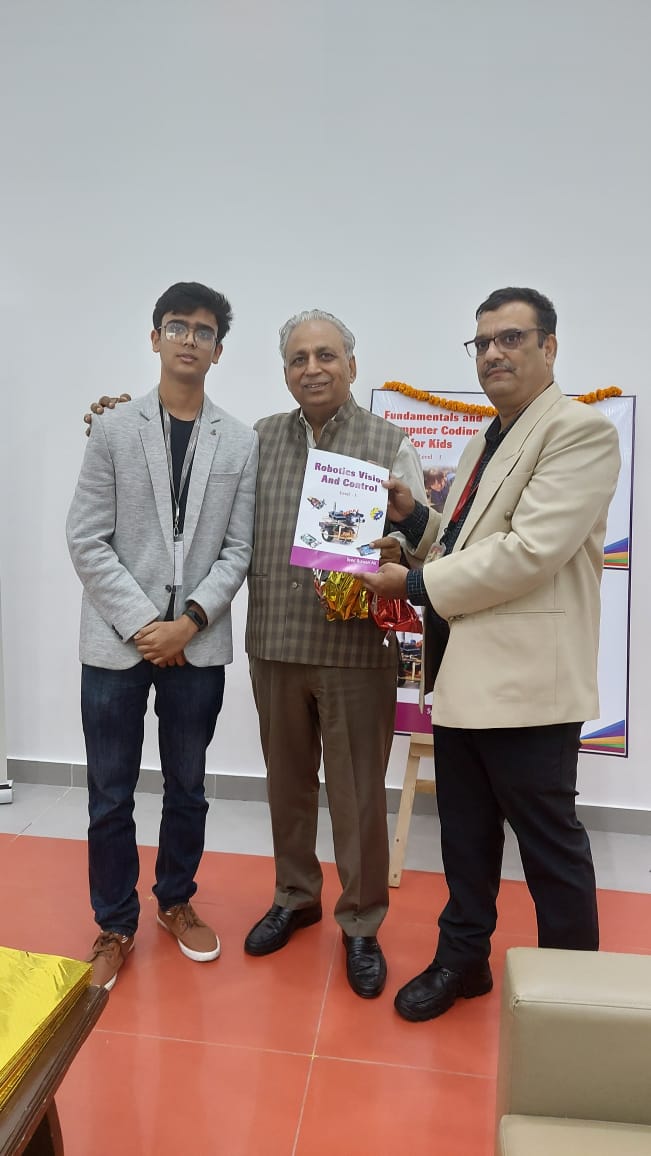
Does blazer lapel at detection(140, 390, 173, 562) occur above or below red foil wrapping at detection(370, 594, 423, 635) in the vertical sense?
above

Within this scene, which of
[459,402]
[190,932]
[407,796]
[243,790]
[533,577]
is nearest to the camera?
[533,577]

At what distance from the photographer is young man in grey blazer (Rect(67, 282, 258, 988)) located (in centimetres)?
204

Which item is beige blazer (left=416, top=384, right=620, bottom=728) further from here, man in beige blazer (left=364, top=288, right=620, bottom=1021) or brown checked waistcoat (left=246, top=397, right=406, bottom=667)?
brown checked waistcoat (left=246, top=397, right=406, bottom=667)

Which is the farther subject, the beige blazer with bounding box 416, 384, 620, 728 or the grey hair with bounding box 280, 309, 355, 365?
the grey hair with bounding box 280, 309, 355, 365

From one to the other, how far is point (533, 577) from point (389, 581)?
37 cm

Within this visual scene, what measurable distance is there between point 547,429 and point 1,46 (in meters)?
3.10

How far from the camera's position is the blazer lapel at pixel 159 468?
2055 millimetres

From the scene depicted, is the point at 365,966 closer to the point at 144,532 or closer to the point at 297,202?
the point at 144,532

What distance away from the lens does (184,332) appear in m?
2.06

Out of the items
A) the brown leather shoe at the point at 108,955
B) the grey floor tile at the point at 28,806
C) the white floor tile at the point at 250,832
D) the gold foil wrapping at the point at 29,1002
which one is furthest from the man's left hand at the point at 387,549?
the grey floor tile at the point at 28,806

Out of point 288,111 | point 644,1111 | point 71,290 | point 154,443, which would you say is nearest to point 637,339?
point 288,111

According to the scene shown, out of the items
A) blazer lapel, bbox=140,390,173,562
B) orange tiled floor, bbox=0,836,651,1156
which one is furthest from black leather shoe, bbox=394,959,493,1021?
blazer lapel, bbox=140,390,173,562

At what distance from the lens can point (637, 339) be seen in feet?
10.3

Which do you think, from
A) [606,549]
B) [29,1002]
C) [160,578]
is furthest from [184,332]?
[606,549]
